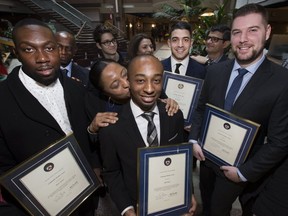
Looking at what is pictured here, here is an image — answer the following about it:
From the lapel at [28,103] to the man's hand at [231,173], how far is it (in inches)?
46.2

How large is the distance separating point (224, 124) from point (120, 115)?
0.70 metres

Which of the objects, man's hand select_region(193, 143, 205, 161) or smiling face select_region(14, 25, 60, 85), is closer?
smiling face select_region(14, 25, 60, 85)

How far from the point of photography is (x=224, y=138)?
1438 millimetres

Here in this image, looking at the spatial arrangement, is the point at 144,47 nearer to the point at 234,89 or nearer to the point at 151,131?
the point at 234,89

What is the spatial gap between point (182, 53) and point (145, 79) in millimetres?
1138

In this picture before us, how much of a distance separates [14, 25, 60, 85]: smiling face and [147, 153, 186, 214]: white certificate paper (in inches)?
32.5

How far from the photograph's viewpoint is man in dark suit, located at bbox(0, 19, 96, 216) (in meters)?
1.19

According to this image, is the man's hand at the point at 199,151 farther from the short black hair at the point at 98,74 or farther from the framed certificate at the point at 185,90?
the short black hair at the point at 98,74

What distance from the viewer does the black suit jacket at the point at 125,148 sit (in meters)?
1.24

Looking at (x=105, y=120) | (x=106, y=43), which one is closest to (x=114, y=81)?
(x=105, y=120)

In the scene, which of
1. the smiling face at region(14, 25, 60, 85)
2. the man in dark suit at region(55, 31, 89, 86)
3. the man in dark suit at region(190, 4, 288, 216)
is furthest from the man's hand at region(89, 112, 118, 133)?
the man in dark suit at region(55, 31, 89, 86)

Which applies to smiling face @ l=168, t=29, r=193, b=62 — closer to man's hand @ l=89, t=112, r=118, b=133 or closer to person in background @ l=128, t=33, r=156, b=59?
person in background @ l=128, t=33, r=156, b=59

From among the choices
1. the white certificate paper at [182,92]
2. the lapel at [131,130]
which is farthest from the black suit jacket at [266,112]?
the lapel at [131,130]

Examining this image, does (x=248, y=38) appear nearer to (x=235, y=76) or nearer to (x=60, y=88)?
(x=235, y=76)
